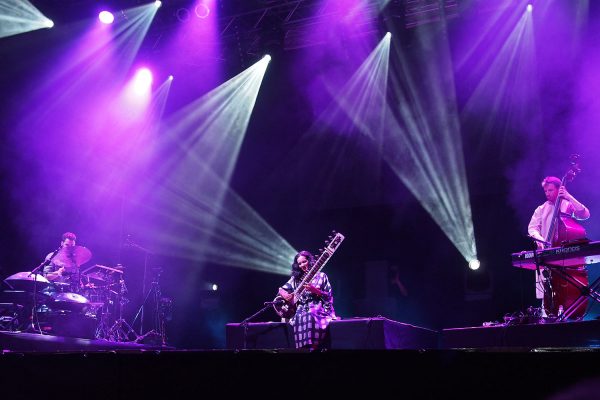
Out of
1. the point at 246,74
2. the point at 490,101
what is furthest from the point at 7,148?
the point at 490,101

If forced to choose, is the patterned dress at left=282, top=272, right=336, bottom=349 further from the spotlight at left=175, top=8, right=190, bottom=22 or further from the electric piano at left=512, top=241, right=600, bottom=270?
the spotlight at left=175, top=8, right=190, bottom=22

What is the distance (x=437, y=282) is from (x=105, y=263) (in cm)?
600

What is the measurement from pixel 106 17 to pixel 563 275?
7.85 m

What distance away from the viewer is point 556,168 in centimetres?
857

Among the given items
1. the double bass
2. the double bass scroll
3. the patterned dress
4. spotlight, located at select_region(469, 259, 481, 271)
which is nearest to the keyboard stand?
the double bass

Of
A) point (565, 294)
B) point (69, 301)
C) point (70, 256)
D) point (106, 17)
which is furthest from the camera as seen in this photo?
point (106, 17)

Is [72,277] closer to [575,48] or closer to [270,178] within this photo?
[270,178]

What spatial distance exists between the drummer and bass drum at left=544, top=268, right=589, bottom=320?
6.33 m

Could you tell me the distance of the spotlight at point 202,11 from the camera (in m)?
9.08

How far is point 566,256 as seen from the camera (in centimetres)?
499

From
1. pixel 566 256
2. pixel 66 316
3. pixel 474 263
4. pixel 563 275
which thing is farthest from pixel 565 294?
pixel 66 316

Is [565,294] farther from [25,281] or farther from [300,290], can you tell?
[25,281]

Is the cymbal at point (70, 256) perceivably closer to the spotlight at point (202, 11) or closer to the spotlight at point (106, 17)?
the spotlight at point (106, 17)

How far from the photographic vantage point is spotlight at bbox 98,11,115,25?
939cm
